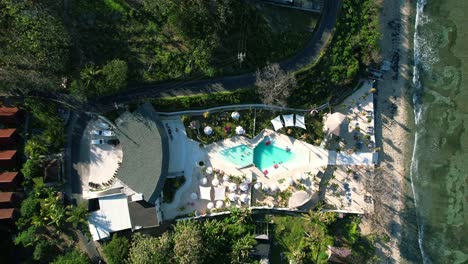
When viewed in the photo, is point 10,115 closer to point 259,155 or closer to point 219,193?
point 219,193

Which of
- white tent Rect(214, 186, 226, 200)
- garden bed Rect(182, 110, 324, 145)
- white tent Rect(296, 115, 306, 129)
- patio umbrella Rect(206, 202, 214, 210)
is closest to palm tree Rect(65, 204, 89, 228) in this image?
patio umbrella Rect(206, 202, 214, 210)

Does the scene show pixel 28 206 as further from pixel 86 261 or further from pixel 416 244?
pixel 416 244

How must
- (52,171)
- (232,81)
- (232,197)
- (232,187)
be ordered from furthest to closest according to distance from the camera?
1. (232,187)
2. (232,197)
3. (232,81)
4. (52,171)

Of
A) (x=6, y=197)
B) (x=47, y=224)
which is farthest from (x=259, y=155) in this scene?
(x=6, y=197)

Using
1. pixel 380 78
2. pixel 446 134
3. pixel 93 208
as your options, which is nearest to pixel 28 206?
pixel 93 208

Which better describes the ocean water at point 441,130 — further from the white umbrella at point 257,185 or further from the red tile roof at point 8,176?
the red tile roof at point 8,176

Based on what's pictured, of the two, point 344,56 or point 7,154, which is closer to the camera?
point 7,154

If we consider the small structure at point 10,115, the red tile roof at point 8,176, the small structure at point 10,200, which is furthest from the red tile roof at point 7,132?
the small structure at point 10,200

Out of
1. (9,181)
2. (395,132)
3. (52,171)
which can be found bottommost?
(9,181)
